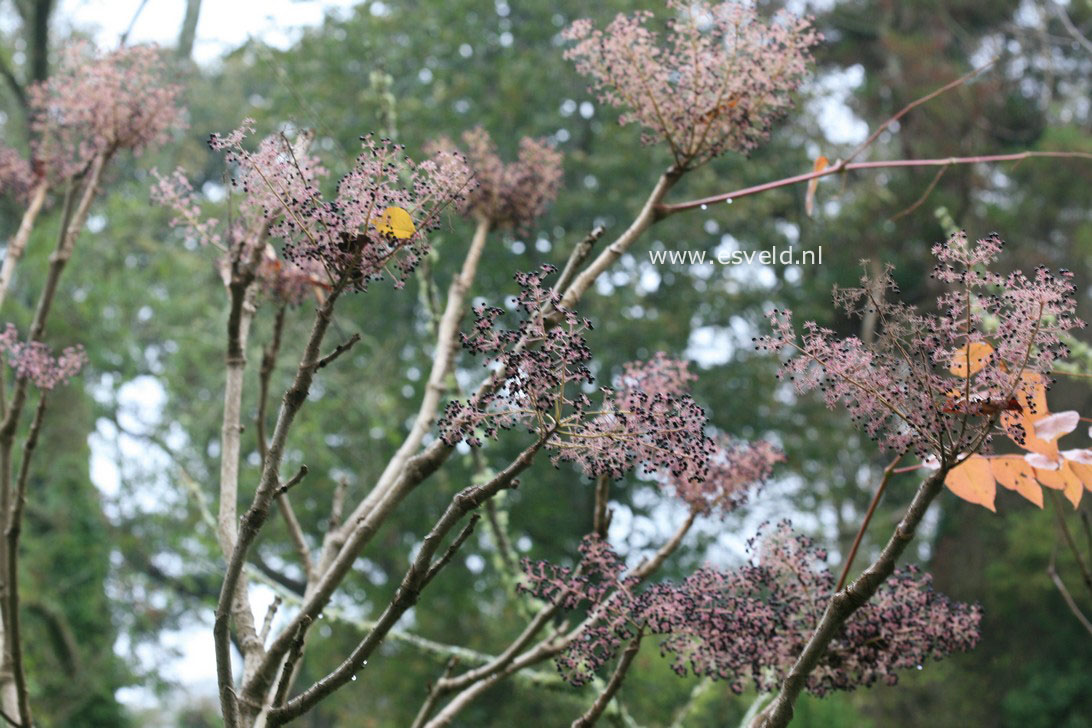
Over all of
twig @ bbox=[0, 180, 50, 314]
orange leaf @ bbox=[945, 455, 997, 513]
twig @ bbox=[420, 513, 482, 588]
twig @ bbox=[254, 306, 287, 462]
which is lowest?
twig @ bbox=[420, 513, 482, 588]

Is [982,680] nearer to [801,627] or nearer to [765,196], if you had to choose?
[765,196]

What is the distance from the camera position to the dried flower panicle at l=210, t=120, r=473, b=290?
116 cm

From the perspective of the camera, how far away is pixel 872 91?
516 inches

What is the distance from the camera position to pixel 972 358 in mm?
1124

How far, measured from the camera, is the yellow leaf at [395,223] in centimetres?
116

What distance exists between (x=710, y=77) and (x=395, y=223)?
2.53ft

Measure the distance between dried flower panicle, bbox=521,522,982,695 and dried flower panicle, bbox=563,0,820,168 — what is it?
66 cm

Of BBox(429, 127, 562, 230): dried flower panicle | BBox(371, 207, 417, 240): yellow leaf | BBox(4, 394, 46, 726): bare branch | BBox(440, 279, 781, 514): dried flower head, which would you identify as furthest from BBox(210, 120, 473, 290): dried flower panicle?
BBox(429, 127, 562, 230): dried flower panicle

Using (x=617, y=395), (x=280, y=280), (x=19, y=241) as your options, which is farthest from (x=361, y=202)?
(x=19, y=241)

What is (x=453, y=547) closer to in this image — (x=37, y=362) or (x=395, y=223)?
(x=395, y=223)

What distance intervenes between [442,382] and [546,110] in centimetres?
919

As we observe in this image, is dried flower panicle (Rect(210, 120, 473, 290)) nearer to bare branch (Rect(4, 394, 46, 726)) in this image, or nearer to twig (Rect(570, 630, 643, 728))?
twig (Rect(570, 630, 643, 728))

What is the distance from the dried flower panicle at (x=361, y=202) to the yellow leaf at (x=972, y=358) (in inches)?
21.7

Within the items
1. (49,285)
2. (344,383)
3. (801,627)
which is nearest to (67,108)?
(49,285)
